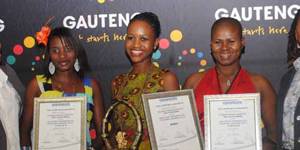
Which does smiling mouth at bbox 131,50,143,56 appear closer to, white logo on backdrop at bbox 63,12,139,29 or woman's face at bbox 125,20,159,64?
woman's face at bbox 125,20,159,64

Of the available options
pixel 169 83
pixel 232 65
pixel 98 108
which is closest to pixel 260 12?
pixel 232 65

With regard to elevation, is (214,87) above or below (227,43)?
below

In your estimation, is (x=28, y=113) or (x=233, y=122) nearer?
(x=233, y=122)

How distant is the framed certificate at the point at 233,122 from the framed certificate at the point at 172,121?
0.11 meters

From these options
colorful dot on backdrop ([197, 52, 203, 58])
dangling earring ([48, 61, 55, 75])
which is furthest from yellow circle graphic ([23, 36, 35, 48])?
colorful dot on backdrop ([197, 52, 203, 58])

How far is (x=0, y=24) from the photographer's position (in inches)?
118

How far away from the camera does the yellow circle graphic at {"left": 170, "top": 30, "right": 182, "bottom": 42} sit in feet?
9.30

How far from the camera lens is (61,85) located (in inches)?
104

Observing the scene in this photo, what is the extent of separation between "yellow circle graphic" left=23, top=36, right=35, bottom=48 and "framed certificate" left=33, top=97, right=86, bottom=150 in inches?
38.1

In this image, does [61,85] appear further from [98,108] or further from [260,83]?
[260,83]

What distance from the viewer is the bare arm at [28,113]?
2596 millimetres

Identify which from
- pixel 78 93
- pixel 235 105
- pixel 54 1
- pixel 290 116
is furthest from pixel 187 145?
pixel 54 1

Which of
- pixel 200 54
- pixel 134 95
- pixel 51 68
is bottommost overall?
pixel 134 95

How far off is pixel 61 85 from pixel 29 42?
1.92 feet
